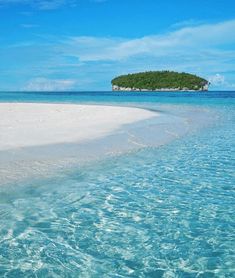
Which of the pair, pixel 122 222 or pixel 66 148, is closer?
pixel 122 222

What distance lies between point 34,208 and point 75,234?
1.42m

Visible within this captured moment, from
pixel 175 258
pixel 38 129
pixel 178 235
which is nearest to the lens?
pixel 175 258

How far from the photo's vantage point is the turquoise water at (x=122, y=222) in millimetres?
4809

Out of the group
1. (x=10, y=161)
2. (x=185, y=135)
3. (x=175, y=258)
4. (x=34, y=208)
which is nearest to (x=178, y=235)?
(x=175, y=258)

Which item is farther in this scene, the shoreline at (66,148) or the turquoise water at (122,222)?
the shoreline at (66,148)

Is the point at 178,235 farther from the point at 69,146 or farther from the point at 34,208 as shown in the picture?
the point at 69,146

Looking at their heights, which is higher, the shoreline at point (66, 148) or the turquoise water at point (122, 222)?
the shoreline at point (66, 148)

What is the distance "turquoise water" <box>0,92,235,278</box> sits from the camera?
189 inches

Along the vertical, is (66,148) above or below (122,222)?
above

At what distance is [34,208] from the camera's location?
22.7 ft

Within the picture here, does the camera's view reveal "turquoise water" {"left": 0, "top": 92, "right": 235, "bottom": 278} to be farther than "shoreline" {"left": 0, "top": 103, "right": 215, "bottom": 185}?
No

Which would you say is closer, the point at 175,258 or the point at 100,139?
the point at 175,258

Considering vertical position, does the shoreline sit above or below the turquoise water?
above

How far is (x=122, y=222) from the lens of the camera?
20.6 feet
